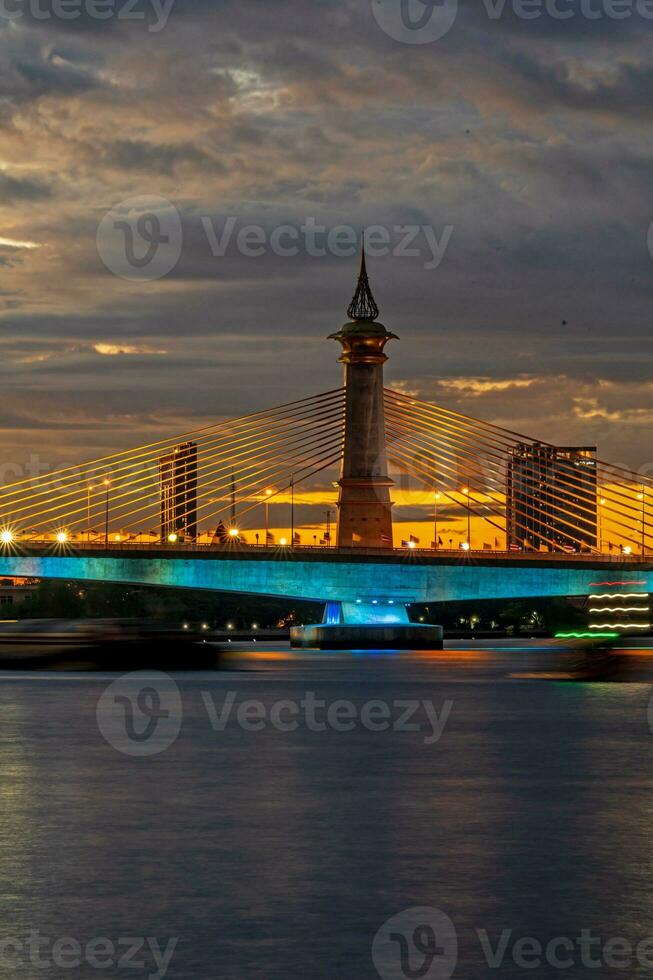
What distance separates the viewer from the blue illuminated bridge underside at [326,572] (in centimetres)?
11169

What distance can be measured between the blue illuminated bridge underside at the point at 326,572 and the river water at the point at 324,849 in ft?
246

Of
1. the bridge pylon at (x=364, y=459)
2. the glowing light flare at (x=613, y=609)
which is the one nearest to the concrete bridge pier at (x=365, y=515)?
the bridge pylon at (x=364, y=459)

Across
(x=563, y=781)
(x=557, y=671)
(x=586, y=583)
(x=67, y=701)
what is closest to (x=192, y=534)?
(x=586, y=583)

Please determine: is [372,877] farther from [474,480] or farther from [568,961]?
[474,480]

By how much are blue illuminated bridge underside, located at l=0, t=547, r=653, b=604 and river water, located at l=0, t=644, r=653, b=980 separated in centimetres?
7499

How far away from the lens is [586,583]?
111250mm

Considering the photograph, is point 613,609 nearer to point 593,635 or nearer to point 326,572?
point 593,635

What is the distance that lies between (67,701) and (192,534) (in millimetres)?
73871

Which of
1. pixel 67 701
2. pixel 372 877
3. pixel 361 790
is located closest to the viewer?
pixel 372 877

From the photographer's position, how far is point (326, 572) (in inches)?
4451

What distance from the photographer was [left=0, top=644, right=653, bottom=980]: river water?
41.7 feet

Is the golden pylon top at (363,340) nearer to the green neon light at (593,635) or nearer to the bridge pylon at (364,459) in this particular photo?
the bridge pylon at (364,459)

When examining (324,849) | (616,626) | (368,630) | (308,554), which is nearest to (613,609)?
(616,626)

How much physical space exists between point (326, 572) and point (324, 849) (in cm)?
9558
